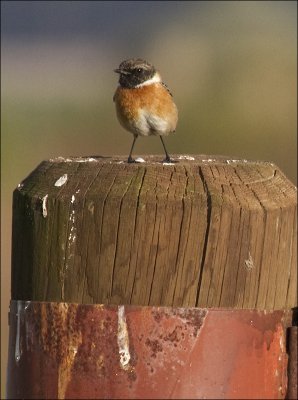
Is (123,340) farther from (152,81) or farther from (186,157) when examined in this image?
(152,81)

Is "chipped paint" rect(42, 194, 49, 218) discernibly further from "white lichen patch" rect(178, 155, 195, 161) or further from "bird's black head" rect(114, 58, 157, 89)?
"bird's black head" rect(114, 58, 157, 89)

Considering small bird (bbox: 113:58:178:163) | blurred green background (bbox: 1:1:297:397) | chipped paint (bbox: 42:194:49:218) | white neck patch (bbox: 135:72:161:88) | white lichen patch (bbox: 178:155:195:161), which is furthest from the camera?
blurred green background (bbox: 1:1:297:397)

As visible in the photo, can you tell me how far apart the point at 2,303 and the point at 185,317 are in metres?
7.80

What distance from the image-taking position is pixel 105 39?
100 feet

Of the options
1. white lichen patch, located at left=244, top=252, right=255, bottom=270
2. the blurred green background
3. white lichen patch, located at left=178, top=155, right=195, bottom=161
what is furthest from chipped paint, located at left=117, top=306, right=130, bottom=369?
the blurred green background

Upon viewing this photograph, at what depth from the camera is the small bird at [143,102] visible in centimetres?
→ 593

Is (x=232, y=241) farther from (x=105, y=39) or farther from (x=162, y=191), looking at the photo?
(x=105, y=39)

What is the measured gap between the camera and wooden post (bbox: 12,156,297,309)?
3.27 m

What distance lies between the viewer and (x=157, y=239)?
3.27 metres

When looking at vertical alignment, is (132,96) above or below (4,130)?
above

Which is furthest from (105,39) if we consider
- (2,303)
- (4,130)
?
(2,303)

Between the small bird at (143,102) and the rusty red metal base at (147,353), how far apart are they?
2.61m

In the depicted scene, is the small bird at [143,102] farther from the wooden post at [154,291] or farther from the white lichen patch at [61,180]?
the wooden post at [154,291]

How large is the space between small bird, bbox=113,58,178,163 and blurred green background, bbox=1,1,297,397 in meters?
2.99
